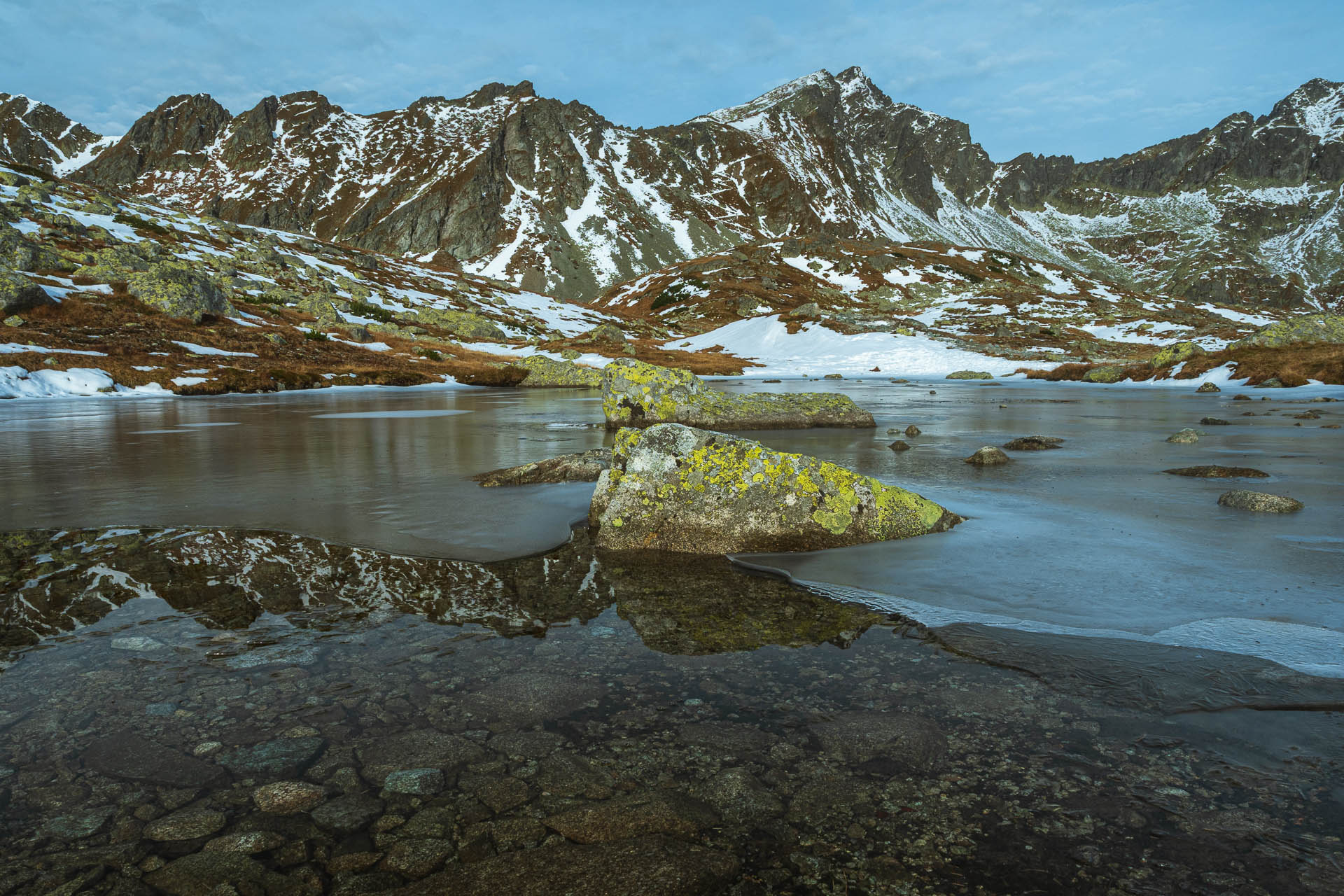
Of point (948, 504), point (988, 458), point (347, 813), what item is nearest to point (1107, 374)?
point (988, 458)

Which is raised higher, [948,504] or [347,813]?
[948,504]

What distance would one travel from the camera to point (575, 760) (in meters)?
3.29

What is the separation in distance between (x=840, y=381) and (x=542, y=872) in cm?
5426

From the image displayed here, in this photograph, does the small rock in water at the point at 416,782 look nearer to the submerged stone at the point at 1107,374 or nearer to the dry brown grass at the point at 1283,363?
the dry brown grass at the point at 1283,363

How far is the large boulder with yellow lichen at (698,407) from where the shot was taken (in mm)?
20953

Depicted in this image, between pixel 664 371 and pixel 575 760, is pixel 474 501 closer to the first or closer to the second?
pixel 575 760

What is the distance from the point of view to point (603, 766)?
10.6ft

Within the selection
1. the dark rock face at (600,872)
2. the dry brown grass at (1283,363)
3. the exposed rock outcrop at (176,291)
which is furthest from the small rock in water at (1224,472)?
the exposed rock outcrop at (176,291)

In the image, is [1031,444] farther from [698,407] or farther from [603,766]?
[603,766]

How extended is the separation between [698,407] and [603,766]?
18108 mm

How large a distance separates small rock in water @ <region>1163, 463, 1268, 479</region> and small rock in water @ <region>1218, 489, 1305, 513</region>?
2302 millimetres

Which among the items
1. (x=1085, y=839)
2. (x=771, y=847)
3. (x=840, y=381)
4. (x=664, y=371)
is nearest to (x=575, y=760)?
(x=771, y=847)

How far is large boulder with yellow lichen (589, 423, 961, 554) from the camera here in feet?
23.9

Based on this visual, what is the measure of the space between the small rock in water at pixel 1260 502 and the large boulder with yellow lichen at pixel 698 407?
487 inches
